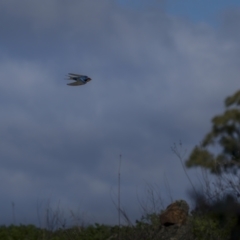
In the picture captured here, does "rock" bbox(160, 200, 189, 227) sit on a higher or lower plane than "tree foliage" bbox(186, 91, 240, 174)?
lower

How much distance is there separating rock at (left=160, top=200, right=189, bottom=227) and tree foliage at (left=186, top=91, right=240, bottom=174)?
2.76 ft

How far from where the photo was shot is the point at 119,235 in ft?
34.5

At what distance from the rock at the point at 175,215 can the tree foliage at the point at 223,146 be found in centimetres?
84

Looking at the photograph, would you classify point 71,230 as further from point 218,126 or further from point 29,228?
point 218,126

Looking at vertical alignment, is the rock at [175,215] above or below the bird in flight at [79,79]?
below

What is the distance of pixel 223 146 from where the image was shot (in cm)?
1288

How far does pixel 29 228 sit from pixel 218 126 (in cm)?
534

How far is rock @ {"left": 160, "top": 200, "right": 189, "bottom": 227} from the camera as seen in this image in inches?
446

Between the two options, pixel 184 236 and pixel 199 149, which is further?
pixel 199 149

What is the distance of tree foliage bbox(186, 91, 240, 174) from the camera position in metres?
11.6

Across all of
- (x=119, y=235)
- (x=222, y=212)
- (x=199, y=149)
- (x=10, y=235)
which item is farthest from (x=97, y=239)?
(x=222, y=212)

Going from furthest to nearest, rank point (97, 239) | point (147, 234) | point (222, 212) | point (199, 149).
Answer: point (199, 149) < point (147, 234) < point (97, 239) < point (222, 212)

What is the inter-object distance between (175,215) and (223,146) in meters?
2.17

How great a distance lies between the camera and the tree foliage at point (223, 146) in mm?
11569
